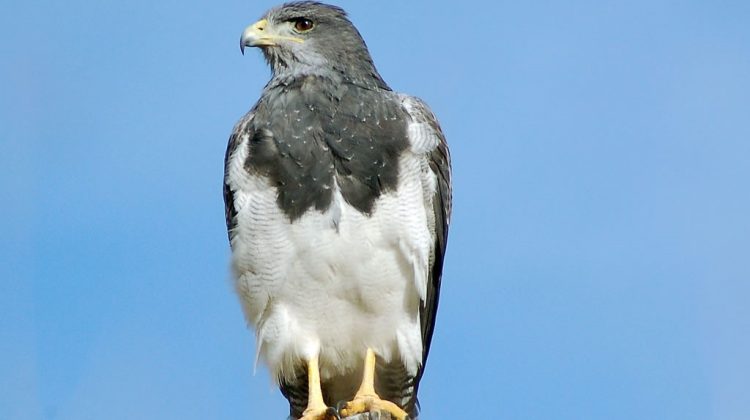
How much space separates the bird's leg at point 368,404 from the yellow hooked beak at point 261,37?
2656 millimetres

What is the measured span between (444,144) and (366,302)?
1308mm

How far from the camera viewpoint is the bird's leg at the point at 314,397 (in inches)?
364

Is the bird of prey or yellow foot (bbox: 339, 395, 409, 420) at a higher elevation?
the bird of prey

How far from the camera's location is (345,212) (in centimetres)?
923

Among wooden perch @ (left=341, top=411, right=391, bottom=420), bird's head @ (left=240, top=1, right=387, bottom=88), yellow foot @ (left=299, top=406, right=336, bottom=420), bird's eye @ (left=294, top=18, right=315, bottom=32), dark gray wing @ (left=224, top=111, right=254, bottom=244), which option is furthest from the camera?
bird's eye @ (left=294, top=18, right=315, bottom=32)

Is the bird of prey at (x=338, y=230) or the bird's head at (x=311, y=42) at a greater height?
the bird's head at (x=311, y=42)

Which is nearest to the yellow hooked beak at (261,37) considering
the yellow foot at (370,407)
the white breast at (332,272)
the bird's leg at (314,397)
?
the white breast at (332,272)

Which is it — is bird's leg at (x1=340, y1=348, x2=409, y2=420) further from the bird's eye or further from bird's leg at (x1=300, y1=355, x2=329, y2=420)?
the bird's eye

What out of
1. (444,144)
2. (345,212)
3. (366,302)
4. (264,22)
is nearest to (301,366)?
(366,302)

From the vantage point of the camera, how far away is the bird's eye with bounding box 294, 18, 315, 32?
10352 millimetres

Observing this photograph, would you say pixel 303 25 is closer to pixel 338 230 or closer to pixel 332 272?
pixel 338 230

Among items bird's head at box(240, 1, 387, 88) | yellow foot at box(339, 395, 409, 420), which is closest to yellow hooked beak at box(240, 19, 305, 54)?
bird's head at box(240, 1, 387, 88)

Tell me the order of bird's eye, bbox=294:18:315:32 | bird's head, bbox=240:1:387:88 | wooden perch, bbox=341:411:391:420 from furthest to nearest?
1. bird's eye, bbox=294:18:315:32
2. bird's head, bbox=240:1:387:88
3. wooden perch, bbox=341:411:391:420

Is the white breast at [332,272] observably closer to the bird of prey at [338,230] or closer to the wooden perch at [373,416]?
the bird of prey at [338,230]
